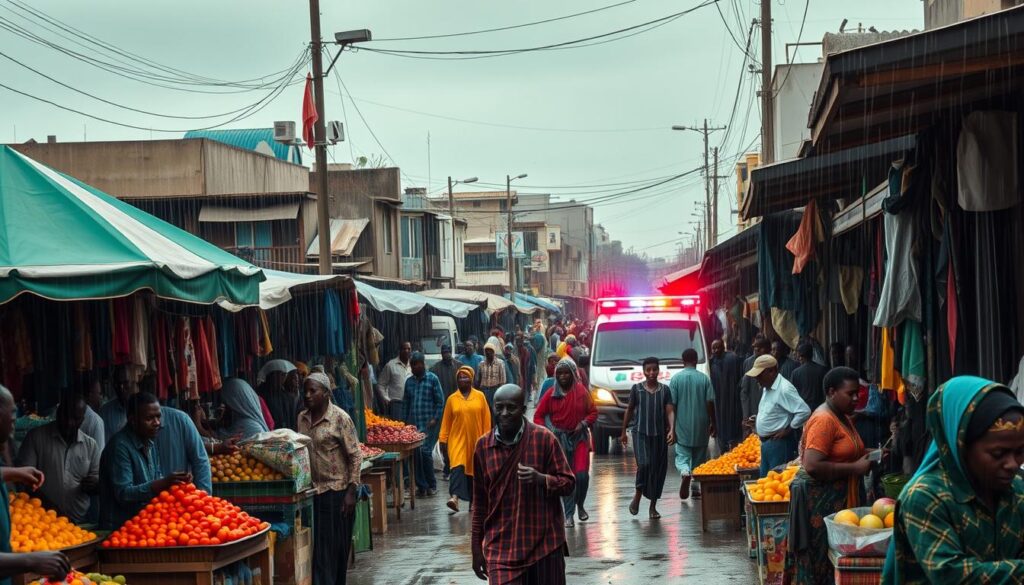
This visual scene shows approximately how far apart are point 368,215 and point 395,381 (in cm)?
2781

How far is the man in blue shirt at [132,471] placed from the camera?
8852mm

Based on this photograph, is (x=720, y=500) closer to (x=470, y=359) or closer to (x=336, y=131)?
(x=470, y=359)

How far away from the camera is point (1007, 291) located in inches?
312

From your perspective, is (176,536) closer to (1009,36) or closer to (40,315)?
(40,315)

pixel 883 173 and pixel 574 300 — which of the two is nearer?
pixel 883 173

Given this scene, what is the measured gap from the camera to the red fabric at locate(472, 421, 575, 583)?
729cm

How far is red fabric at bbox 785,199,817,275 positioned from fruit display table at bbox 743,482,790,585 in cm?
370

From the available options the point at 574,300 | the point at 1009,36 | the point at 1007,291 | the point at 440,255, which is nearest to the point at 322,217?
the point at 1007,291

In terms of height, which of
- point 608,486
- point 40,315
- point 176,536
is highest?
point 40,315

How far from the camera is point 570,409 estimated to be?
45.9ft

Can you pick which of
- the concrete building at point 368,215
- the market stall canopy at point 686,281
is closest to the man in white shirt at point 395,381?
the market stall canopy at point 686,281

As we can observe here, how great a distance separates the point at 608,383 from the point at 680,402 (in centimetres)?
604

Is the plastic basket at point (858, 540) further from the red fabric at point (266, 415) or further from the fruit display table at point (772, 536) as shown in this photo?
A: the red fabric at point (266, 415)

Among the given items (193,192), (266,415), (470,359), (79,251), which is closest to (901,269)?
(79,251)
